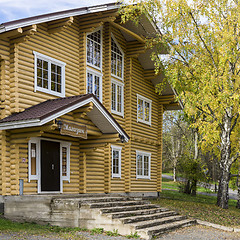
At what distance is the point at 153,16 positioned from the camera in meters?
20.7

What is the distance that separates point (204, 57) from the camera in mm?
20875

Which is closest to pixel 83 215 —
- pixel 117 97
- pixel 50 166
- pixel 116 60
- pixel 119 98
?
pixel 50 166

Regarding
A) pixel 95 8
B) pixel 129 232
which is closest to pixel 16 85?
pixel 95 8

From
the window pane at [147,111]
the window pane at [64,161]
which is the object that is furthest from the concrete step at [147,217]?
the window pane at [147,111]

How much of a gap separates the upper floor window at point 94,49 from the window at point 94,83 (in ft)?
1.48

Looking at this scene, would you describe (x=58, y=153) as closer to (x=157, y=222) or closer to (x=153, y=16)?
(x=157, y=222)

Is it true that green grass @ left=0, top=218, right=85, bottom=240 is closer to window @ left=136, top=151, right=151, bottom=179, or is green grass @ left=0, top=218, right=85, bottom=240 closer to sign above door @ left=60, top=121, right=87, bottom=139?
sign above door @ left=60, top=121, right=87, bottom=139

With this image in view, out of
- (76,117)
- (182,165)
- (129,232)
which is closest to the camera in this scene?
(129,232)

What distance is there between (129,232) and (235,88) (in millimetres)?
10729

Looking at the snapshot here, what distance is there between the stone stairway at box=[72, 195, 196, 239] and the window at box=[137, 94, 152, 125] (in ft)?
26.9

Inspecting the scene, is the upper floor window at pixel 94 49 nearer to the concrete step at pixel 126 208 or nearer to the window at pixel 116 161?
the window at pixel 116 161

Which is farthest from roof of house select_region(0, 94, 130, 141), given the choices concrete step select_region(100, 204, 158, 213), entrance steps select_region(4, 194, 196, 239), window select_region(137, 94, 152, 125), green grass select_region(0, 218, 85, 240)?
window select_region(137, 94, 152, 125)

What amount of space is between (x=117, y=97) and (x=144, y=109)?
3044mm

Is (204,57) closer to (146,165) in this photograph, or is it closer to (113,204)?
(146,165)
